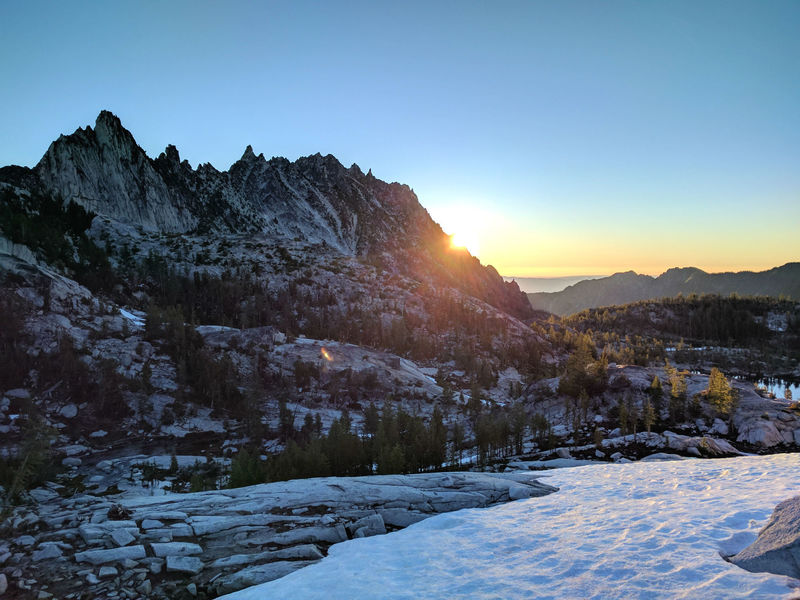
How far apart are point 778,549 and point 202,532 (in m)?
24.1

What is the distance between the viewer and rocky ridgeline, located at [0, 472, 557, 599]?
16562 millimetres

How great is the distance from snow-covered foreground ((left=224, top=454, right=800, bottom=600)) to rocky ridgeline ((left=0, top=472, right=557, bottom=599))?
1.80m

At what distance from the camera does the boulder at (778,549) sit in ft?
42.0

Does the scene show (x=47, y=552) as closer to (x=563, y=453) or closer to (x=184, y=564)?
(x=184, y=564)

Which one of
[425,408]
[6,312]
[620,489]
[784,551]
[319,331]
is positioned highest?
[6,312]

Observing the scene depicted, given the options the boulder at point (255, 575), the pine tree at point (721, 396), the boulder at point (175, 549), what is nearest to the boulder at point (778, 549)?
the boulder at point (255, 575)

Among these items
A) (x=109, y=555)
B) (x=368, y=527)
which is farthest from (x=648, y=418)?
(x=109, y=555)

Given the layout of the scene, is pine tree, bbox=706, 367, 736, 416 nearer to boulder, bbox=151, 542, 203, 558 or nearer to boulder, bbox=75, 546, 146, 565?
boulder, bbox=151, 542, 203, 558

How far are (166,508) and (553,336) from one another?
15491 cm

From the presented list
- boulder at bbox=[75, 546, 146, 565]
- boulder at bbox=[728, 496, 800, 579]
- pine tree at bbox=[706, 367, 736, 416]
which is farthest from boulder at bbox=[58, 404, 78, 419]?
pine tree at bbox=[706, 367, 736, 416]

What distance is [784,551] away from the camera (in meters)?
13.2

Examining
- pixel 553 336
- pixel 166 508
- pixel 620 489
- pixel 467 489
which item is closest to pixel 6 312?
pixel 166 508

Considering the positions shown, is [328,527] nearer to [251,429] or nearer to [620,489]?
[620,489]

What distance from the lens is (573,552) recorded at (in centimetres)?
1680
